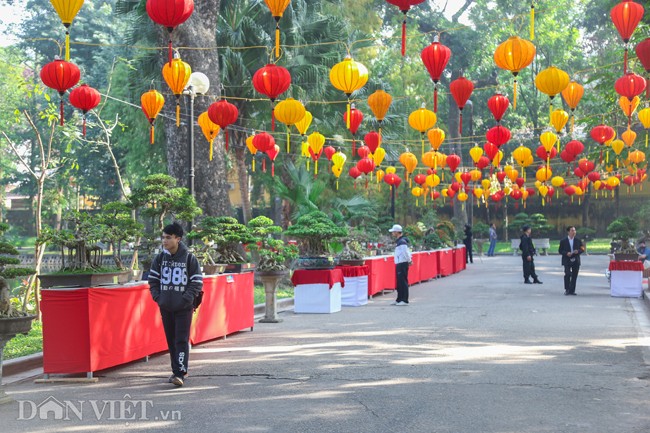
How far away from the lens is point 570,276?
23109mm

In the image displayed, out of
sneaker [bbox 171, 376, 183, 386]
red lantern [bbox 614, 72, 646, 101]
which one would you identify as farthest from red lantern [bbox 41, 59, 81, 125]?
red lantern [bbox 614, 72, 646, 101]

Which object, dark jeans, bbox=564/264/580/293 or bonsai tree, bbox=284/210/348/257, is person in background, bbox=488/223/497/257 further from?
bonsai tree, bbox=284/210/348/257

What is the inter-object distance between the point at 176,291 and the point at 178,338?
548 millimetres

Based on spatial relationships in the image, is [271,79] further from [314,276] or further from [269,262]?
[314,276]

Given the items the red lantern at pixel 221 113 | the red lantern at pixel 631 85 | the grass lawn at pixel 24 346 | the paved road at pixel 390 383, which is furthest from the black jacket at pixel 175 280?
the red lantern at pixel 631 85

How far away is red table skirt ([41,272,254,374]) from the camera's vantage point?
33.2 ft

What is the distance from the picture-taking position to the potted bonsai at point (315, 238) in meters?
19.1

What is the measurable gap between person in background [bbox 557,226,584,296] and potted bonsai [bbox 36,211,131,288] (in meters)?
14.4

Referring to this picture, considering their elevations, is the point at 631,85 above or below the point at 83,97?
above

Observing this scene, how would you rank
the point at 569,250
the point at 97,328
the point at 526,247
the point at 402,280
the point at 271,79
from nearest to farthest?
1. the point at 97,328
2. the point at 271,79
3. the point at 402,280
4. the point at 569,250
5. the point at 526,247

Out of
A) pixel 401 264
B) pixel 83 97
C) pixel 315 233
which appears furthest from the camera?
pixel 401 264

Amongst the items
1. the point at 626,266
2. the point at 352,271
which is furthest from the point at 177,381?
the point at 626,266

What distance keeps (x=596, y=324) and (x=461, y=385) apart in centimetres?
731

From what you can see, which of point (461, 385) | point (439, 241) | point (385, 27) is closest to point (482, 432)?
point (461, 385)
